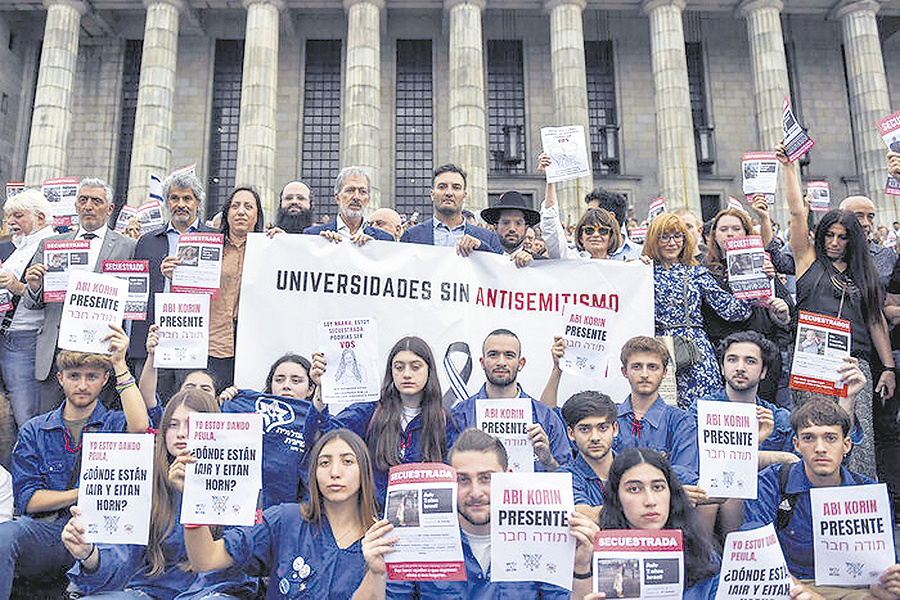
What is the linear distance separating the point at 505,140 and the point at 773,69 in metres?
10.9

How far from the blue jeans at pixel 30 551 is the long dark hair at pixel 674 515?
13.4 ft

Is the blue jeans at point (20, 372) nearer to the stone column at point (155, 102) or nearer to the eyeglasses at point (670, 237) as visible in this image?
the eyeglasses at point (670, 237)

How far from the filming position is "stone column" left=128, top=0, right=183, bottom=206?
29641mm

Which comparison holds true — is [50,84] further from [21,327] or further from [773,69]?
[773,69]

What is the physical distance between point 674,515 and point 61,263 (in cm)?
631

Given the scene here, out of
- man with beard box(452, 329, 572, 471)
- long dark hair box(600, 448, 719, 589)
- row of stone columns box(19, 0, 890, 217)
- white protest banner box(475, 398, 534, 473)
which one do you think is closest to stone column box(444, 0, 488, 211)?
row of stone columns box(19, 0, 890, 217)

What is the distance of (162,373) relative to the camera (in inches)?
328

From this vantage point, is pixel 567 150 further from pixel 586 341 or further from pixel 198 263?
pixel 198 263

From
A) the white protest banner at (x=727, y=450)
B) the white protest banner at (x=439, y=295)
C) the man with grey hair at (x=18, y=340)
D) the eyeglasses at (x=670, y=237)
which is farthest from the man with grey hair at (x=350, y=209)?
the white protest banner at (x=727, y=450)

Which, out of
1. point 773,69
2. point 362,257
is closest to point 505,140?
point 773,69

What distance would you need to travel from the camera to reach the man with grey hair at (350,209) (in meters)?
8.56

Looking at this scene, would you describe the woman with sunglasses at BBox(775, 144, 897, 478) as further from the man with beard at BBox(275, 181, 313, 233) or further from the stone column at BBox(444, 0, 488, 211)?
the stone column at BBox(444, 0, 488, 211)

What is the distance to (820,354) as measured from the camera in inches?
259

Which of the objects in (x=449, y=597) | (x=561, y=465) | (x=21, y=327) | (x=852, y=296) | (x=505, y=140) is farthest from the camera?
(x=505, y=140)
